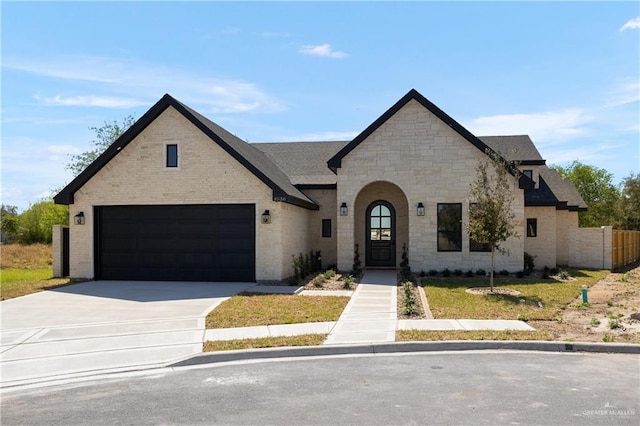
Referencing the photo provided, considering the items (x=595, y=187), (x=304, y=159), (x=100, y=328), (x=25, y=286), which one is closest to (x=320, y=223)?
(x=304, y=159)

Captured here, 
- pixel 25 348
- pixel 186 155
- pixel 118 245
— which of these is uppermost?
pixel 186 155

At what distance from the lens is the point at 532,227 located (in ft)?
75.8

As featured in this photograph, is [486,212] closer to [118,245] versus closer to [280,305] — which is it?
[280,305]

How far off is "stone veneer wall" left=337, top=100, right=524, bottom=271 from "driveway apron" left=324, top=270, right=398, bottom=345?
279cm

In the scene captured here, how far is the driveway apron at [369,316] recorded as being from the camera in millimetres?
9406

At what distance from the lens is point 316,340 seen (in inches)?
359

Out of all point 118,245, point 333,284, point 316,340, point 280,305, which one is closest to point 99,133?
point 118,245

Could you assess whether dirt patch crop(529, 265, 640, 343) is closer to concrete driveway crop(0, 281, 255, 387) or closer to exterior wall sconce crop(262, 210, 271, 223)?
concrete driveway crop(0, 281, 255, 387)

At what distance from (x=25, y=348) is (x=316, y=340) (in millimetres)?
5127

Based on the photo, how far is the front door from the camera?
22625 millimetres

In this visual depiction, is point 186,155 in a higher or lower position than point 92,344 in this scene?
higher

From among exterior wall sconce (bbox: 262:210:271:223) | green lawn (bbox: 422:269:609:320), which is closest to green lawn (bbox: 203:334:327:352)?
green lawn (bbox: 422:269:609:320)

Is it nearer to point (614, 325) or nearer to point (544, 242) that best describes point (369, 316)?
point (614, 325)

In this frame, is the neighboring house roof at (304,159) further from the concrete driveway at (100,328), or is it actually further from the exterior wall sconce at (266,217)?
the concrete driveway at (100,328)
